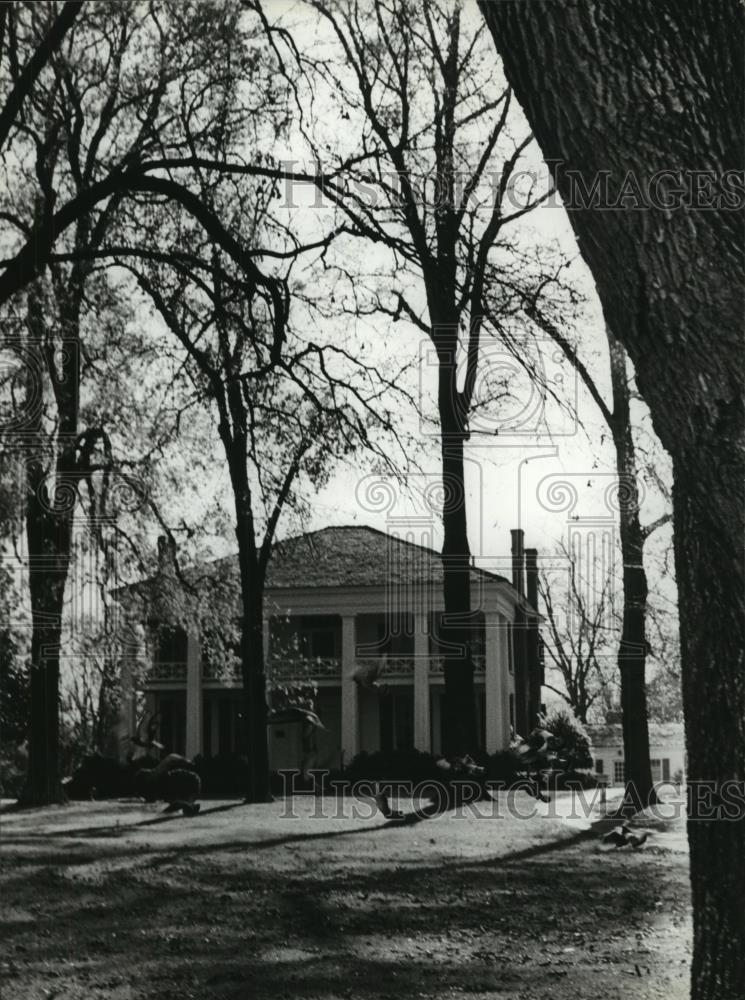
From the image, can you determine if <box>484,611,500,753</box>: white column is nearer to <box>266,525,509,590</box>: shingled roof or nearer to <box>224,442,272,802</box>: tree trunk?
<box>266,525,509,590</box>: shingled roof

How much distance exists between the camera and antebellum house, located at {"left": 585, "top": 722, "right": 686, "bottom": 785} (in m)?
3.37

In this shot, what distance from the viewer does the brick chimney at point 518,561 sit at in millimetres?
3451

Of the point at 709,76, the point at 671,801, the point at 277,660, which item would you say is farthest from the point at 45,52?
the point at 671,801

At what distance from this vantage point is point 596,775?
11.1ft

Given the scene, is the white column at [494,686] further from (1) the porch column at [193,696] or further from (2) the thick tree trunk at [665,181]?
(2) the thick tree trunk at [665,181]

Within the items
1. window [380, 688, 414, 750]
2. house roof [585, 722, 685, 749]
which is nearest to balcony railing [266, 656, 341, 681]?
window [380, 688, 414, 750]

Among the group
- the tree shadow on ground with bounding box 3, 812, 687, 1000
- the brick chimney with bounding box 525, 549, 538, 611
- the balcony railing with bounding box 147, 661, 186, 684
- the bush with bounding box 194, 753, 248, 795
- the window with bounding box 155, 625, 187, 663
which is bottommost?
the tree shadow on ground with bounding box 3, 812, 687, 1000

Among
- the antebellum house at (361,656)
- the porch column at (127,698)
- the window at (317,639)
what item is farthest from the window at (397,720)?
the porch column at (127,698)

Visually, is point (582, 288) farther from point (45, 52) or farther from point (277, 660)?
point (45, 52)

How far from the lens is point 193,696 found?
11.6 ft

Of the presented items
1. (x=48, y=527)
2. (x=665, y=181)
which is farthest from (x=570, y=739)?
(x=48, y=527)

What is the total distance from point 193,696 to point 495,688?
3.11 feet

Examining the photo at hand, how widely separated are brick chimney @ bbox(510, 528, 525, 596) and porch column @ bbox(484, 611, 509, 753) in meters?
0.15

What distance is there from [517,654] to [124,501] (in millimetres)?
1449
